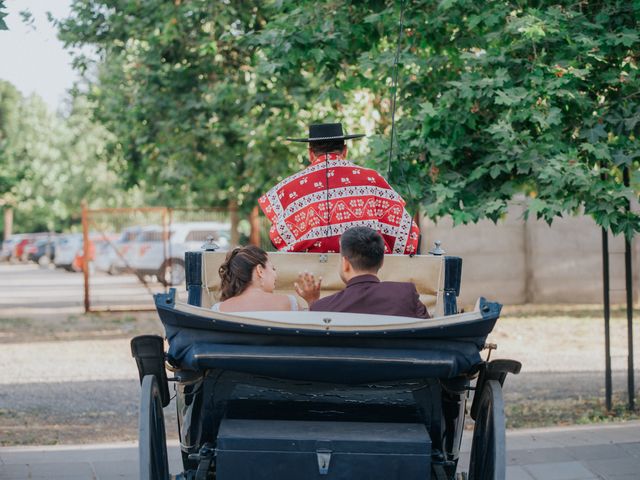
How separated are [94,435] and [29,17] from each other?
796 cm

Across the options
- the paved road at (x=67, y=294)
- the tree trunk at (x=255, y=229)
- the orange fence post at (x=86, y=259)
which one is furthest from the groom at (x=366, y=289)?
the orange fence post at (x=86, y=259)

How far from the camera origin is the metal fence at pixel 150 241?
20.8 metres

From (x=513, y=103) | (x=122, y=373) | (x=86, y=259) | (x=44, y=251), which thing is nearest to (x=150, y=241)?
(x=86, y=259)

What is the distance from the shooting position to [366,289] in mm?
4309

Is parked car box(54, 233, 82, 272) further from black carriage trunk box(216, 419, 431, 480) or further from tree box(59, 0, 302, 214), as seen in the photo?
black carriage trunk box(216, 419, 431, 480)

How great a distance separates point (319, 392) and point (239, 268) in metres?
0.89

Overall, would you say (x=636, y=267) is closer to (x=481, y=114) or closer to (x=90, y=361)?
(x=90, y=361)

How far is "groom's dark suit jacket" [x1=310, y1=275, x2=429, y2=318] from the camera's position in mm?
4246

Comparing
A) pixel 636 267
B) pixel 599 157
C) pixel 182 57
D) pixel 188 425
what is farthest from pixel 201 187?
pixel 188 425

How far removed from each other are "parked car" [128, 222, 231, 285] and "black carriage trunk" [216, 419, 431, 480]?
17.3m

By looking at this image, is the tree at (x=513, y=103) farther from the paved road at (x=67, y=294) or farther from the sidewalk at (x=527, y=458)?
the paved road at (x=67, y=294)

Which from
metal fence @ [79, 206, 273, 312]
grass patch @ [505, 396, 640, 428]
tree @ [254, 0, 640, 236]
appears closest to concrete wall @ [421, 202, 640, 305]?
metal fence @ [79, 206, 273, 312]

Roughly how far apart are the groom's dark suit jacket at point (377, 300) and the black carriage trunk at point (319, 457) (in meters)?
0.71

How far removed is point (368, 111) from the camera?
14336 millimetres
